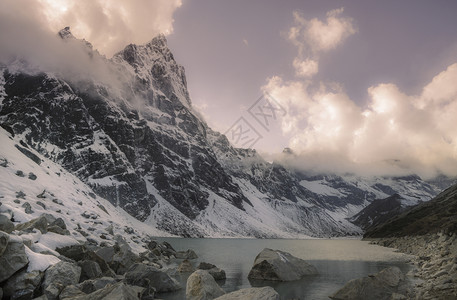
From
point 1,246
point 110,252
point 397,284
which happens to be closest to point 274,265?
point 397,284

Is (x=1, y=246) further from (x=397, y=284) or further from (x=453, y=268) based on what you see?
(x=453, y=268)

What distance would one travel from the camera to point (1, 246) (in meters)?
17.5

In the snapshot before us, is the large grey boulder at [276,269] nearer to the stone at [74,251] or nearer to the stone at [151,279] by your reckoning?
the stone at [151,279]

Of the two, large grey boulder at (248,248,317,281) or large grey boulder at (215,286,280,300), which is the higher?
large grey boulder at (248,248,317,281)

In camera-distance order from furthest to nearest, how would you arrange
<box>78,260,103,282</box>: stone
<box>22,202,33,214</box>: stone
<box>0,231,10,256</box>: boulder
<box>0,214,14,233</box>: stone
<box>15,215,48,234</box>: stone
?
<box>22,202,33,214</box>: stone → <box>78,260,103,282</box>: stone → <box>15,215,48,234</box>: stone → <box>0,214,14,233</box>: stone → <box>0,231,10,256</box>: boulder

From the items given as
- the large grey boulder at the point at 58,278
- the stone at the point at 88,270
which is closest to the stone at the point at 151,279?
the stone at the point at 88,270

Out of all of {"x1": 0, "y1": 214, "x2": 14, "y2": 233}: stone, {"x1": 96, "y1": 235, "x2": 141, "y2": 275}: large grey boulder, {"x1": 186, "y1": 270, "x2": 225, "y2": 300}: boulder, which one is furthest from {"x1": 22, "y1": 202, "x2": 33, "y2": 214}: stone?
{"x1": 186, "y1": 270, "x2": 225, "y2": 300}: boulder

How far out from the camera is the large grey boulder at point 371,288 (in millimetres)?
22628

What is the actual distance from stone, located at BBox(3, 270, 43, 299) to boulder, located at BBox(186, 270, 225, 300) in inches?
389

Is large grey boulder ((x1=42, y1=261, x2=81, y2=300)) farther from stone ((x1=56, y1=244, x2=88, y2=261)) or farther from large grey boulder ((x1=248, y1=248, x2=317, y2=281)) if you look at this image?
large grey boulder ((x1=248, y1=248, x2=317, y2=281))

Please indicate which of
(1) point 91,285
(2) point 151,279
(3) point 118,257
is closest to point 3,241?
(1) point 91,285

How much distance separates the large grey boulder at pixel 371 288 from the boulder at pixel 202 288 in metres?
9.26

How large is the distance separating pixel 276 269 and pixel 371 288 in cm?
1148

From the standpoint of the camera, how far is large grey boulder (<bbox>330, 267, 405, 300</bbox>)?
2263 cm
